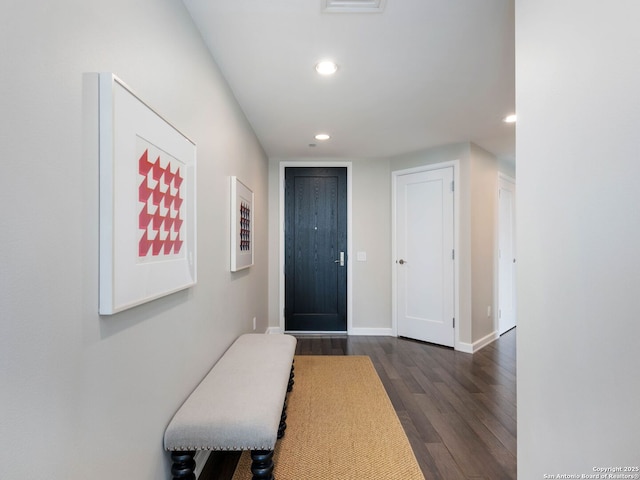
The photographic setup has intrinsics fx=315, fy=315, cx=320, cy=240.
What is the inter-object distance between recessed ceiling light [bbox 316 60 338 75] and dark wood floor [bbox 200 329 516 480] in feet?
7.79

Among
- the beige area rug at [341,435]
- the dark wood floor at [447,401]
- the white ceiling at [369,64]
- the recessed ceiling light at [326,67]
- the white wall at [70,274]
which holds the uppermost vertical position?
the white ceiling at [369,64]

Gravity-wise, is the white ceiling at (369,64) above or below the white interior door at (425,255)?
above

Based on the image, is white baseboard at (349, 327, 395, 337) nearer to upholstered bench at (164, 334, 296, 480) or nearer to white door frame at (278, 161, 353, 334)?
white door frame at (278, 161, 353, 334)

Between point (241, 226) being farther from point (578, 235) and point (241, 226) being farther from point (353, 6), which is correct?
point (578, 235)

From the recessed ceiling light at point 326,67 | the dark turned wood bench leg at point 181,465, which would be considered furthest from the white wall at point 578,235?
the dark turned wood bench leg at point 181,465

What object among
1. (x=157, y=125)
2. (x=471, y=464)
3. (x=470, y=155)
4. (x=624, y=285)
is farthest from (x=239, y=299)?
(x=470, y=155)

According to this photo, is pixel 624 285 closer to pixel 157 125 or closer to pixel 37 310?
pixel 37 310

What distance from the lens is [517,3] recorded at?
1171 millimetres

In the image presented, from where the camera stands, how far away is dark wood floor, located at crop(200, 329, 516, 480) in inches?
68.7

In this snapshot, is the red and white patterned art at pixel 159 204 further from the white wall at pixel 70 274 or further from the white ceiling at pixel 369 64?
the white ceiling at pixel 369 64

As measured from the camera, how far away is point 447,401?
8.00ft

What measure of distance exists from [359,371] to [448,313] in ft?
4.62

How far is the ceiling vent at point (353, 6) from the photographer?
1.46 metres

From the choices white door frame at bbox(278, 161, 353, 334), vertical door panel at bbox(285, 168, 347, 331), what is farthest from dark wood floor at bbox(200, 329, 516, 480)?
vertical door panel at bbox(285, 168, 347, 331)
